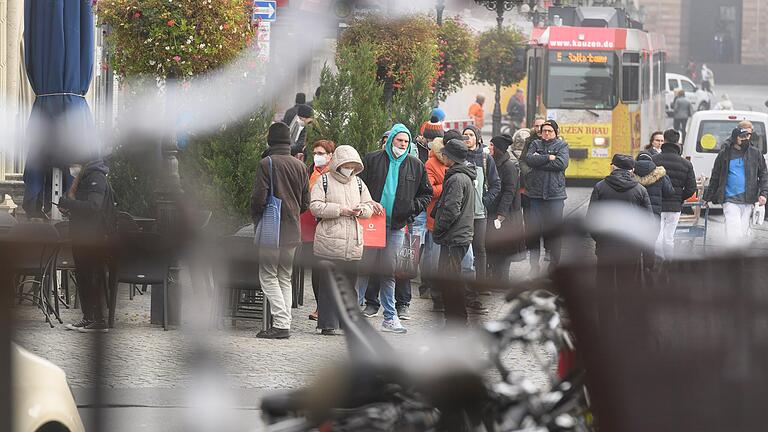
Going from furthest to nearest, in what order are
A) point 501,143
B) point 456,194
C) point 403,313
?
point 501,143 < point 456,194 < point 403,313

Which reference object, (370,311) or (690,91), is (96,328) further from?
(690,91)

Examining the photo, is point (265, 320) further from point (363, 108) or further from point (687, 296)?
point (363, 108)

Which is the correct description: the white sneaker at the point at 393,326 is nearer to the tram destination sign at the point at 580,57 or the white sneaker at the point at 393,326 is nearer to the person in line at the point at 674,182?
the person in line at the point at 674,182

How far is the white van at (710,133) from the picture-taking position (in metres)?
23.9

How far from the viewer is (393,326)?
2.44 meters

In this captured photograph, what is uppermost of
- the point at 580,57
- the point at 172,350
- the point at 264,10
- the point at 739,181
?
the point at 264,10

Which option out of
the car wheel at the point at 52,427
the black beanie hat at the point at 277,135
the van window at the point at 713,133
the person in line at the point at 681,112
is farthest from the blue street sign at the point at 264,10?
the person in line at the point at 681,112

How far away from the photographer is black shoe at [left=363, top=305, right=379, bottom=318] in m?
2.55

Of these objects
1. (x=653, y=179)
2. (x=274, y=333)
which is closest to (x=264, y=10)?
(x=653, y=179)

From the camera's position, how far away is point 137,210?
14156mm

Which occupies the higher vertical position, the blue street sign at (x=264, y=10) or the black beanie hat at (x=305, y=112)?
the blue street sign at (x=264, y=10)

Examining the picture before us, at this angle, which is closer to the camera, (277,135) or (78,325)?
(78,325)

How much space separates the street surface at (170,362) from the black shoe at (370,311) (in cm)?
2

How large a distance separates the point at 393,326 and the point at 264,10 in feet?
52.4
